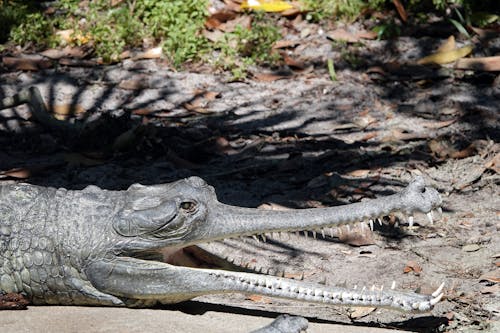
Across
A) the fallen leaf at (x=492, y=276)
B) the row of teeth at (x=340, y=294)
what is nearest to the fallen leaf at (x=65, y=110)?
the row of teeth at (x=340, y=294)

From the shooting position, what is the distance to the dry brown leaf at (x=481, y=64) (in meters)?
7.34

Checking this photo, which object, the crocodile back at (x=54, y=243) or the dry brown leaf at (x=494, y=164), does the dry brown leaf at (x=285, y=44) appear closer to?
the dry brown leaf at (x=494, y=164)

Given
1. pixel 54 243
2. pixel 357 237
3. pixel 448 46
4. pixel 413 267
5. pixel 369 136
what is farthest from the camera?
pixel 448 46

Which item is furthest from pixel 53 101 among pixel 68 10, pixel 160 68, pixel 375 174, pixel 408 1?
pixel 408 1

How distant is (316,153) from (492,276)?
1997mm

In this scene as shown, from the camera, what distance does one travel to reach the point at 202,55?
26.1 feet

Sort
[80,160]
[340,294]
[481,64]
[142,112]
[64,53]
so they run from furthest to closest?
[64,53] → [481,64] → [142,112] → [80,160] → [340,294]

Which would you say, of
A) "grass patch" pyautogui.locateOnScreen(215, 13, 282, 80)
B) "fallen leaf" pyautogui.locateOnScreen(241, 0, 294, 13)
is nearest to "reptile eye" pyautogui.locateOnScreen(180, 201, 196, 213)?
"grass patch" pyautogui.locateOnScreen(215, 13, 282, 80)

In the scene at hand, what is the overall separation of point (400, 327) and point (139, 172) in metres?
2.52

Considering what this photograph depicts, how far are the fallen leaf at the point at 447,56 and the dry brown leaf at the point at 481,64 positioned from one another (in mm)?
112

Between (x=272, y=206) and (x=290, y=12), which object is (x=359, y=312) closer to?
(x=272, y=206)

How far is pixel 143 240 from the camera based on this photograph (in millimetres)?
4102

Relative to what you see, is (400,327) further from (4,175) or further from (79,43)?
(79,43)

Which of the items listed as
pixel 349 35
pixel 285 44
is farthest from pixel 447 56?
pixel 285 44
